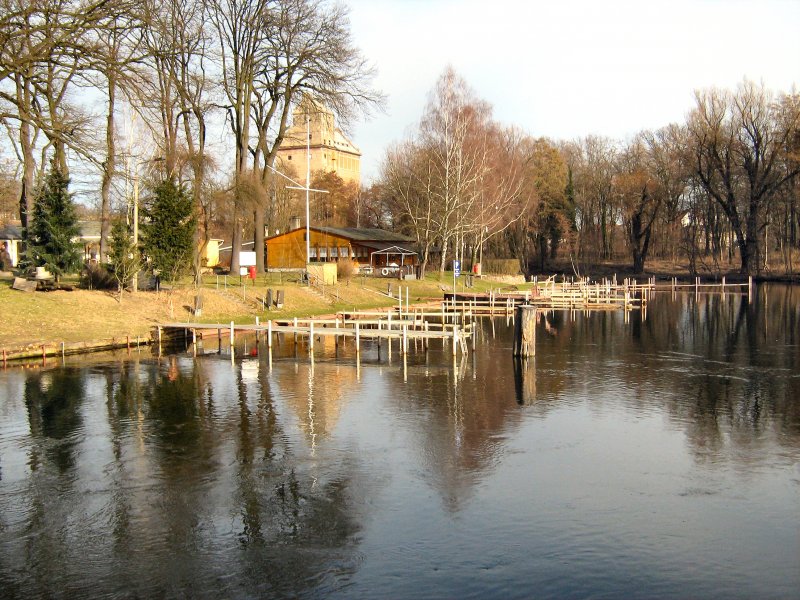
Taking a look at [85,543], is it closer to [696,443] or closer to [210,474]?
[210,474]

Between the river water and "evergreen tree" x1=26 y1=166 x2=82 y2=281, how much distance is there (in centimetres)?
997

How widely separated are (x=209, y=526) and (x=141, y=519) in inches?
45.7

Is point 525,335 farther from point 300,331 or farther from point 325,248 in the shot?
point 325,248

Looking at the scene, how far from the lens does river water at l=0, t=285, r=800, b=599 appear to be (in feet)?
33.3

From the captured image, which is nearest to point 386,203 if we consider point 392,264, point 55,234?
point 392,264

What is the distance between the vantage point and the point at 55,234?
33.0m

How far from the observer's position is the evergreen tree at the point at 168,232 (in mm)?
36156

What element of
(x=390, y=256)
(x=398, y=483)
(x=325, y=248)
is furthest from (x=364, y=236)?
(x=398, y=483)

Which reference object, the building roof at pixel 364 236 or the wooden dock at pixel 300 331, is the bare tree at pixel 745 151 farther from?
the wooden dock at pixel 300 331

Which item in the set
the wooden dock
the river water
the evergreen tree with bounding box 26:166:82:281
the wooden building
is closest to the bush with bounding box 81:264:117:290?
the evergreen tree with bounding box 26:166:82:281

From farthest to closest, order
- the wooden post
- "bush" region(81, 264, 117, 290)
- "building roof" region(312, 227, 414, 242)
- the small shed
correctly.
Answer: the small shed < "building roof" region(312, 227, 414, 242) < "bush" region(81, 264, 117, 290) < the wooden post

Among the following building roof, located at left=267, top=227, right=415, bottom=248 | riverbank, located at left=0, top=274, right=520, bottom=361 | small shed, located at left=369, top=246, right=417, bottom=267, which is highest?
building roof, located at left=267, top=227, right=415, bottom=248

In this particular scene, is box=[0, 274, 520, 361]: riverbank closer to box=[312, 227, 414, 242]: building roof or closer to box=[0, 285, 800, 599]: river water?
box=[0, 285, 800, 599]: river water

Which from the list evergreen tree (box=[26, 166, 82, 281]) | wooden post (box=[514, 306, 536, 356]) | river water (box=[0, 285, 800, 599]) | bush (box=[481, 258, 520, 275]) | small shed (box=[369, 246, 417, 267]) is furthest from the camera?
bush (box=[481, 258, 520, 275])
